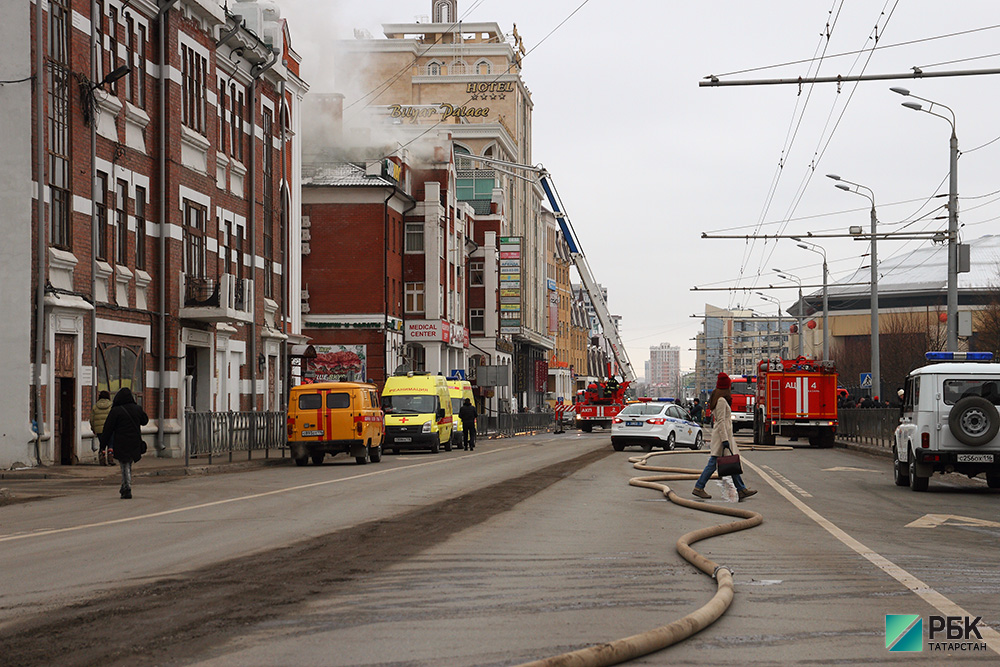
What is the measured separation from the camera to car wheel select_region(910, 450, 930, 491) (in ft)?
69.8

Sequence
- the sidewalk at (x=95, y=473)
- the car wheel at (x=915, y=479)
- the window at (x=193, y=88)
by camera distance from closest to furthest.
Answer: the car wheel at (x=915, y=479)
the sidewalk at (x=95, y=473)
the window at (x=193, y=88)

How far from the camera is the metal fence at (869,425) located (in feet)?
130

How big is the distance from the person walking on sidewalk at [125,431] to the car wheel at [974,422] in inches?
509

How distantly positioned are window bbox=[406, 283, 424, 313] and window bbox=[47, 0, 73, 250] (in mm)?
37793

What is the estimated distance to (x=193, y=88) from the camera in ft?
121

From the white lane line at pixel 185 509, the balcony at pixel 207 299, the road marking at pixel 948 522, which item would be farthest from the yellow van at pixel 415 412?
the road marking at pixel 948 522

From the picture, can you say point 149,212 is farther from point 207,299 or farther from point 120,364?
point 120,364

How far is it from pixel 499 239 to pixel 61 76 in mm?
59172

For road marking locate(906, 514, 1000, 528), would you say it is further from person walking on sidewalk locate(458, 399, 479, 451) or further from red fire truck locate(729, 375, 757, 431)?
red fire truck locate(729, 375, 757, 431)

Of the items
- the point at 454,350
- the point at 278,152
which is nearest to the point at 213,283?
the point at 278,152

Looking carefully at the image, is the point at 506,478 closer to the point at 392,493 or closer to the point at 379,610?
the point at 392,493

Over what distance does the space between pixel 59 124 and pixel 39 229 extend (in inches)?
116

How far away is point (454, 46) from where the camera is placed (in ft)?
367

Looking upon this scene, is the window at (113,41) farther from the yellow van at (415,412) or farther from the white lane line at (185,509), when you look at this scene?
the yellow van at (415,412)
